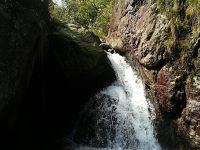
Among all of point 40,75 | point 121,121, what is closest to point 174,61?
point 121,121

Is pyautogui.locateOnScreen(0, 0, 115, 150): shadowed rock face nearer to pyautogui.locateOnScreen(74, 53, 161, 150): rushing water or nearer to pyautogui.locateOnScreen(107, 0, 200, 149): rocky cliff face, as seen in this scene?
pyautogui.locateOnScreen(74, 53, 161, 150): rushing water

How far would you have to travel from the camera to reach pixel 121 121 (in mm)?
16078

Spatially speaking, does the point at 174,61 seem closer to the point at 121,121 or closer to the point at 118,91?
the point at 118,91

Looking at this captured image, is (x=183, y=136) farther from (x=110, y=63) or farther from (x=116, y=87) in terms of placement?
(x=110, y=63)

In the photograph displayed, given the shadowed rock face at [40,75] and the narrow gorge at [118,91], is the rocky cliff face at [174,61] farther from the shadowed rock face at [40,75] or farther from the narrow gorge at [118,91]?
the shadowed rock face at [40,75]

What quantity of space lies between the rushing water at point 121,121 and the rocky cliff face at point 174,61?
0.86 m

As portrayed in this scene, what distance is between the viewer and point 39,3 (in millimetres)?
11398

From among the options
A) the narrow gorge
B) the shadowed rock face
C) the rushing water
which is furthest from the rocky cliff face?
the shadowed rock face

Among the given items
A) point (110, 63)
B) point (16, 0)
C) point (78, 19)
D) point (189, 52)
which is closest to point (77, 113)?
point (110, 63)

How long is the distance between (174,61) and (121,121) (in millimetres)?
3641

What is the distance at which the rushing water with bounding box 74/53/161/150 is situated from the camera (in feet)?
50.8

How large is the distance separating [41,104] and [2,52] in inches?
205

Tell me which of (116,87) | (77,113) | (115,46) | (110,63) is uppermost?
(115,46)

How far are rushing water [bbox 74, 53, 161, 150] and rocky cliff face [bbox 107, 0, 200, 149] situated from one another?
33.8 inches
